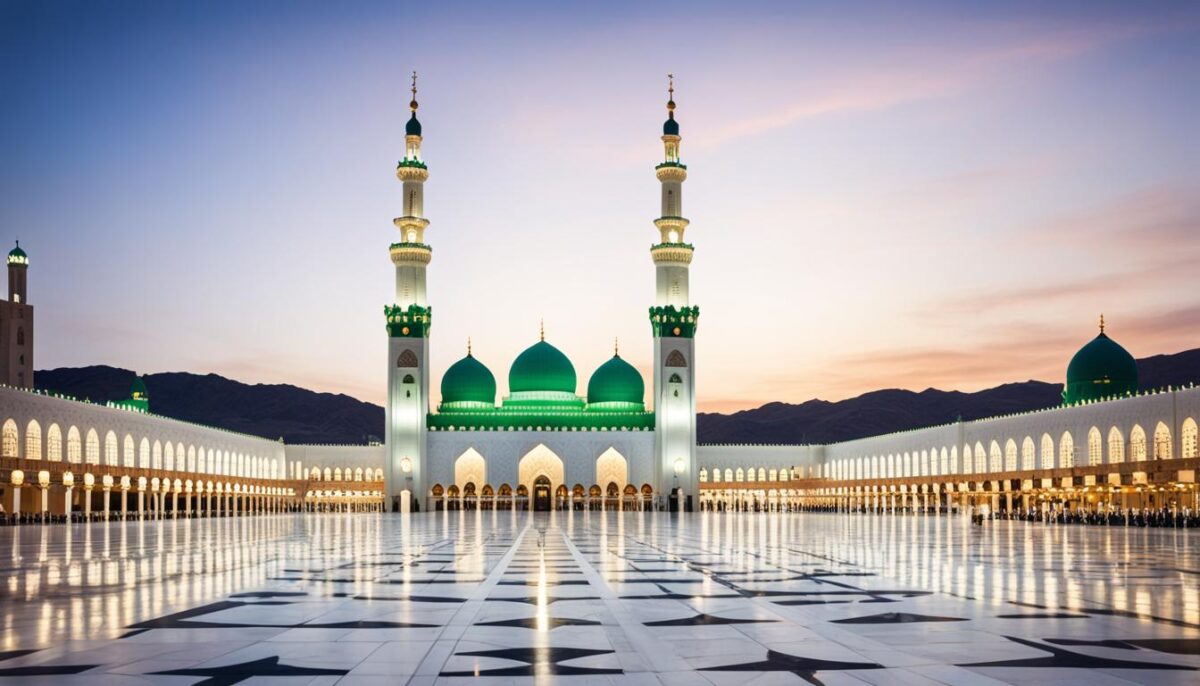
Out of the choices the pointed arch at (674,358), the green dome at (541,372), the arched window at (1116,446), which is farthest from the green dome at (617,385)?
the arched window at (1116,446)

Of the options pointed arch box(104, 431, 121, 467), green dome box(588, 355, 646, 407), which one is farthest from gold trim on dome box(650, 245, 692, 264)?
pointed arch box(104, 431, 121, 467)

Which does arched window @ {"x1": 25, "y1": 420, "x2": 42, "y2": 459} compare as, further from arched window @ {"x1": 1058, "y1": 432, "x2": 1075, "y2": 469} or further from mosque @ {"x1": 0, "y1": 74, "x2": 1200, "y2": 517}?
arched window @ {"x1": 1058, "y1": 432, "x2": 1075, "y2": 469}

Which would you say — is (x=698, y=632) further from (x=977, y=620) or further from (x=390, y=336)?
(x=390, y=336)

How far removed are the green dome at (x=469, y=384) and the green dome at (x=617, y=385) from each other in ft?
27.0

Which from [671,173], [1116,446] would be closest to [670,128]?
[671,173]

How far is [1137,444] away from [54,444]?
178 feet

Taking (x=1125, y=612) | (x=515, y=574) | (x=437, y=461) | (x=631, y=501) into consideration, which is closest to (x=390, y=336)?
(x=437, y=461)

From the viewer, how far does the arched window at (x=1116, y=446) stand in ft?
197

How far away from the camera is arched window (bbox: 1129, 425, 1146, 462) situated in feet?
190

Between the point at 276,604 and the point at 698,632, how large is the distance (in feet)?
14.6

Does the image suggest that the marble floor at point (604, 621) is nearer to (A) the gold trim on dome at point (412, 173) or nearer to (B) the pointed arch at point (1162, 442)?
(B) the pointed arch at point (1162, 442)

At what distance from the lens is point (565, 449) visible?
88688 millimetres

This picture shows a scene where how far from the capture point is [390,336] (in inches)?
3369

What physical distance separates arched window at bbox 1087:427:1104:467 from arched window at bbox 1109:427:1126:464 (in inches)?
31.6
